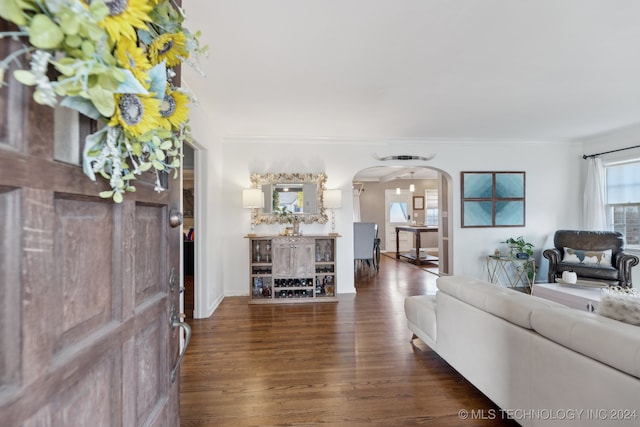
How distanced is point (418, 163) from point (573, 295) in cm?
277

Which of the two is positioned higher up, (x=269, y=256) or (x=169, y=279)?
(x=169, y=279)

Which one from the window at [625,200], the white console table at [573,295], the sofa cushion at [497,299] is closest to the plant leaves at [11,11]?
the sofa cushion at [497,299]

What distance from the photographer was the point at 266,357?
254cm

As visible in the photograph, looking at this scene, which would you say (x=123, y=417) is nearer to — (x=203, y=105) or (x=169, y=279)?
(x=169, y=279)

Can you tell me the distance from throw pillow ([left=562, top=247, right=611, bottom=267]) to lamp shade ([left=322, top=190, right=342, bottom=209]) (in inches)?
137

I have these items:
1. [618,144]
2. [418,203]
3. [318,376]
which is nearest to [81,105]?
[318,376]

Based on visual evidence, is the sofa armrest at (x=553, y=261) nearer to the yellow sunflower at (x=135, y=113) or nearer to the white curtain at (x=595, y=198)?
the white curtain at (x=595, y=198)

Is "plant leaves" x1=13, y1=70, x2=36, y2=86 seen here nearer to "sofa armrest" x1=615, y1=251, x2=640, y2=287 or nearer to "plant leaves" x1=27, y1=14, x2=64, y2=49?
"plant leaves" x1=27, y1=14, x2=64, y2=49

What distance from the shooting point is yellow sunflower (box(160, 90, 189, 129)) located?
689 millimetres

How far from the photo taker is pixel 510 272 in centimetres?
504

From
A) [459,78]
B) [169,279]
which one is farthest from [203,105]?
[169,279]

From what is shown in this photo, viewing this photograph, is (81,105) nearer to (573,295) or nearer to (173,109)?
(173,109)

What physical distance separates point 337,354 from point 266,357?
624mm

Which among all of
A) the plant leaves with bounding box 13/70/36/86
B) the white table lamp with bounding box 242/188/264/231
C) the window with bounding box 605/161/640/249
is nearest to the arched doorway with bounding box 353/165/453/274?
the window with bounding box 605/161/640/249
